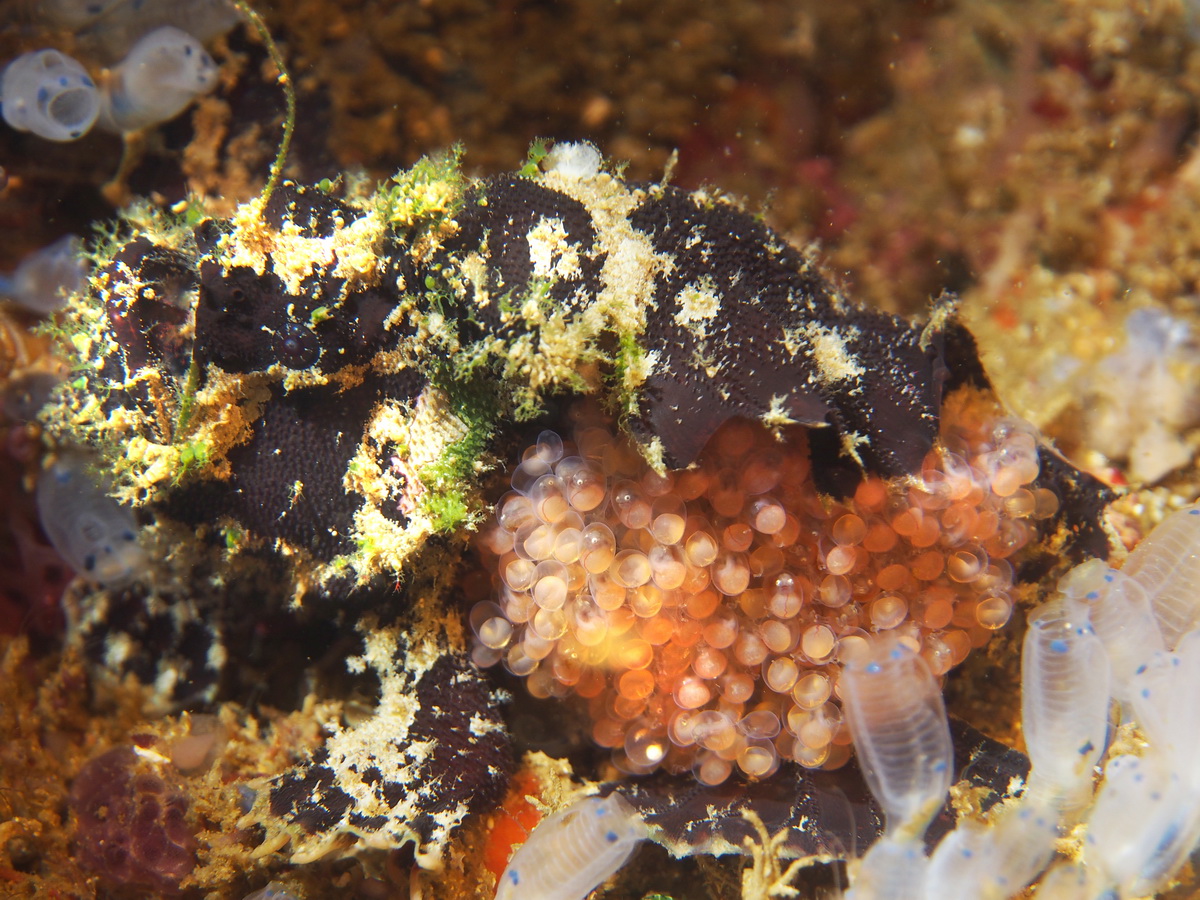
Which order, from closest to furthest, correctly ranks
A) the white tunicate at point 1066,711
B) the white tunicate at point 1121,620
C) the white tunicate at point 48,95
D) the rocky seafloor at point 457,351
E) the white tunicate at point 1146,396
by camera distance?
the white tunicate at point 1066,711, the white tunicate at point 1121,620, the rocky seafloor at point 457,351, the white tunicate at point 48,95, the white tunicate at point 1146,396

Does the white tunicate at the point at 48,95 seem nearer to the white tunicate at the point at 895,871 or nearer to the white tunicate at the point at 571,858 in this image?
the white tunicate at the point at 571,858

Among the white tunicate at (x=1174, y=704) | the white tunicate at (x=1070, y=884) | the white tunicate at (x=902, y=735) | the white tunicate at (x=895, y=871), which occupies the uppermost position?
the white tunicate at (x=902, y=735)

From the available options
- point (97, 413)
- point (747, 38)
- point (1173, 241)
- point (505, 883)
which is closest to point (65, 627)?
point (97, 413)

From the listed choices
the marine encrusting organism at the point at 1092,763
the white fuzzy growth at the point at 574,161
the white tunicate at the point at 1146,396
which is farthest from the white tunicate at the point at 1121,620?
the white fuzzy growth at the point at 574,161

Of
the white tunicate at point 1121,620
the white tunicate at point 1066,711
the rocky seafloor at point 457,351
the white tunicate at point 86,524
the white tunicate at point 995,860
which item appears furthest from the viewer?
the white tunicate at point 86,524

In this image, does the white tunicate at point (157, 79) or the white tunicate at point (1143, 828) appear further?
the white tunicate at point (157, 79)

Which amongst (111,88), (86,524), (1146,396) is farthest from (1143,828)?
(111,88)

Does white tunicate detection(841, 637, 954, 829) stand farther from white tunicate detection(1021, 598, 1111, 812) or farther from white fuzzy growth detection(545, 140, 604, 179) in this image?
white fuzzy growth detection(545, 140, 604, 179)

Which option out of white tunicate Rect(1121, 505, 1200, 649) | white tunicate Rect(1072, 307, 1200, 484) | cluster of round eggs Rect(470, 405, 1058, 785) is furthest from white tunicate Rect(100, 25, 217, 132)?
white tunicate Rect(1072, 307, 1200, 484)
